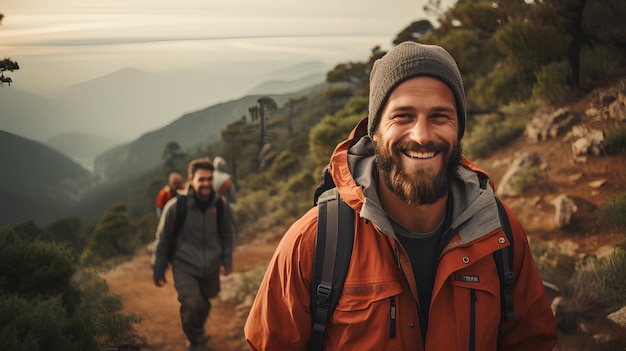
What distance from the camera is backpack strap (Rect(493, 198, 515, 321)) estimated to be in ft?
6.51

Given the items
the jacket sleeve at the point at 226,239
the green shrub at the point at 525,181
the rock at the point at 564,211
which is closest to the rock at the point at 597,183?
the rock at the point at 564,211

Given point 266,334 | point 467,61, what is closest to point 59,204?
point 266,334

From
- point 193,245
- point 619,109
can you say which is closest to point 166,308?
point 193,245

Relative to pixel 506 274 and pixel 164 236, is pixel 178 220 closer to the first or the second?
pixel 164 236

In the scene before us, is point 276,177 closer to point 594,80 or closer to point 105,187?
point 105,187

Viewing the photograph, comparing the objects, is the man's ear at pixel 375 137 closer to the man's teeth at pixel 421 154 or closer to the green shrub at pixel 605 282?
the man's teeth at pixel 421 154

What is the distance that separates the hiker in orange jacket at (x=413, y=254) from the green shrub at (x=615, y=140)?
4682 mm

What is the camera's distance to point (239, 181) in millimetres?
20016

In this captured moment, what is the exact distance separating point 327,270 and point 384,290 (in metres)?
0.26

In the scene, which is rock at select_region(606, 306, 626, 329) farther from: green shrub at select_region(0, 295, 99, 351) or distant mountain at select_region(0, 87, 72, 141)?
distant mountain at select_region(0, 87, 72, 141)

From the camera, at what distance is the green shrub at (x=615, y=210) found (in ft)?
15.7

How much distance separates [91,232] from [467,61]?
11126 millimetres

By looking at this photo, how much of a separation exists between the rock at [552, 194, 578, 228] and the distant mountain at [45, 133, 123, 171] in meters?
8.12

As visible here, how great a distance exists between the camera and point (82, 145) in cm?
959
